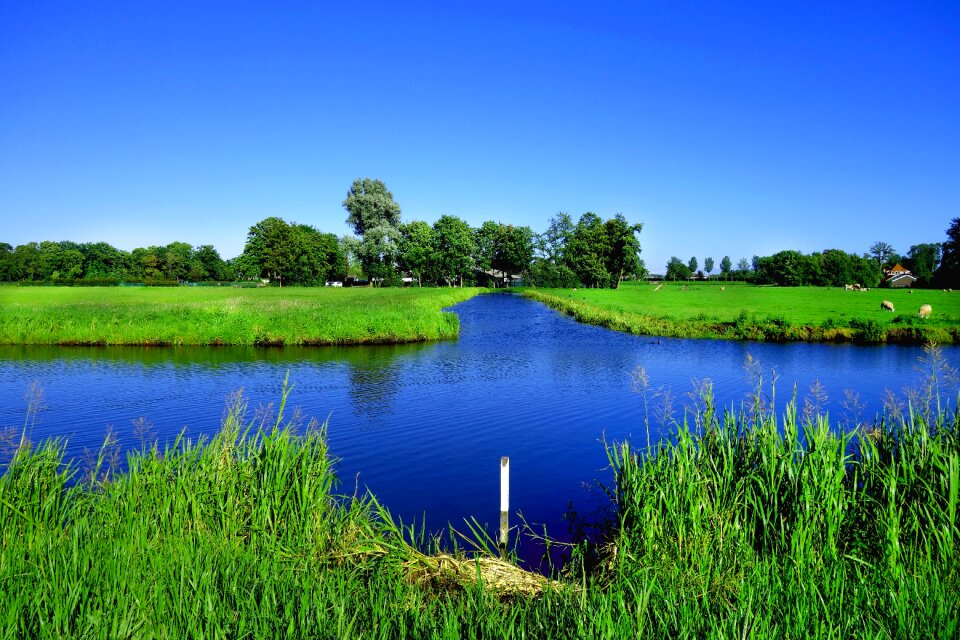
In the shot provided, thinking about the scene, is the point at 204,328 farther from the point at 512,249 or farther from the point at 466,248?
the point at 512,249

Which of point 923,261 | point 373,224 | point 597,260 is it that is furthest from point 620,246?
point 923,261

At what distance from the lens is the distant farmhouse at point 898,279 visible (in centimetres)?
13021

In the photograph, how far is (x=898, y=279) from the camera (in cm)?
13138

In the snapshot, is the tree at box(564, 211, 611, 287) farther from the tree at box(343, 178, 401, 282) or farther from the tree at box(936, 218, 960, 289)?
the tree at box(936, 218, 960, 289)

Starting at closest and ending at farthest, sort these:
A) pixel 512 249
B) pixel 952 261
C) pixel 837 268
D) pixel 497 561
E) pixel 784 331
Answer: pixel 497 561 < pixel 784 331 < pixel 952 261 < pixel 512 249 < pixel 837 268

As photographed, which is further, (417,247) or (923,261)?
(923,261)

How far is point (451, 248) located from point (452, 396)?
10232 cm

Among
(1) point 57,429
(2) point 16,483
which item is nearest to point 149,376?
(1) point 57,429

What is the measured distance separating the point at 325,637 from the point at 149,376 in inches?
881

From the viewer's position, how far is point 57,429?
15695 mm

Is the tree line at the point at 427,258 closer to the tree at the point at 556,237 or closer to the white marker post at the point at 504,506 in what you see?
the tree at the point at 556,237

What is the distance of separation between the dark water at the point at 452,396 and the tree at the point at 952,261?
81.8 metres

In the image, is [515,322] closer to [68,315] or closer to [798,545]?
[68,315]

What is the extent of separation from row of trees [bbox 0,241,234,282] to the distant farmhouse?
16135 centimetres
